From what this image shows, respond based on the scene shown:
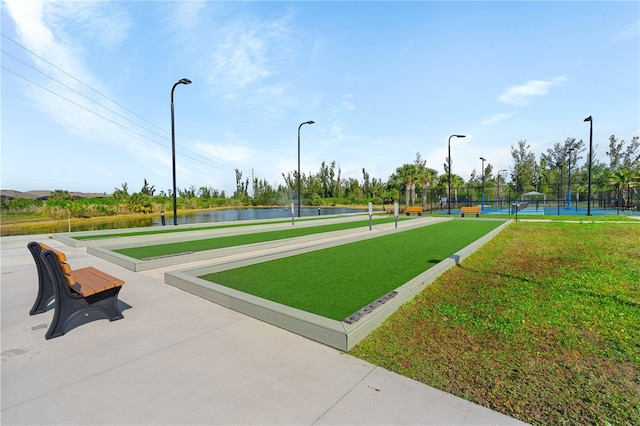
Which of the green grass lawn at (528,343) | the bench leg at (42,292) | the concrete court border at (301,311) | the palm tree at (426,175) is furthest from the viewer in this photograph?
the palm tree at (426,175)

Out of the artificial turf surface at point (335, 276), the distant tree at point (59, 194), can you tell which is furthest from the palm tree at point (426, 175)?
the distant tree at point (59, 194)

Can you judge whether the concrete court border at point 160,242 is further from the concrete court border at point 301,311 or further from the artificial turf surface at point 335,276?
the artificial turf surface at point 335,276

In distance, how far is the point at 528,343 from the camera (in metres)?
3.36

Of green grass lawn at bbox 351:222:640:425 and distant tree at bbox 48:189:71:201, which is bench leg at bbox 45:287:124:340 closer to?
green grass lawn at bbox 351:222:640:425

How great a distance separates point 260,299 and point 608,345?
4.14 m

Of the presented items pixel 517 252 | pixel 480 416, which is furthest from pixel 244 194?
pixel 480 416

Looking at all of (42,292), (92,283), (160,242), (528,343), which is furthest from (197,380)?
(160,242)

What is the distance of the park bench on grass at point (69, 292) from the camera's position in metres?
3.48

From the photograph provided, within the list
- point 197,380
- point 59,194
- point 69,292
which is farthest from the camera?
point 59,194

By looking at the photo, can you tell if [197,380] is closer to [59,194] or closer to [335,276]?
[335,276]

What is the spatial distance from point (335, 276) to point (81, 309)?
3944 millimetres

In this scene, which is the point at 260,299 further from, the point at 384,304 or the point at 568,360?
the point at 568,360

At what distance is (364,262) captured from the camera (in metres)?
7.29

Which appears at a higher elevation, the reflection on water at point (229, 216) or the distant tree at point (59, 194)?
the distant tree at point (59, 194)
